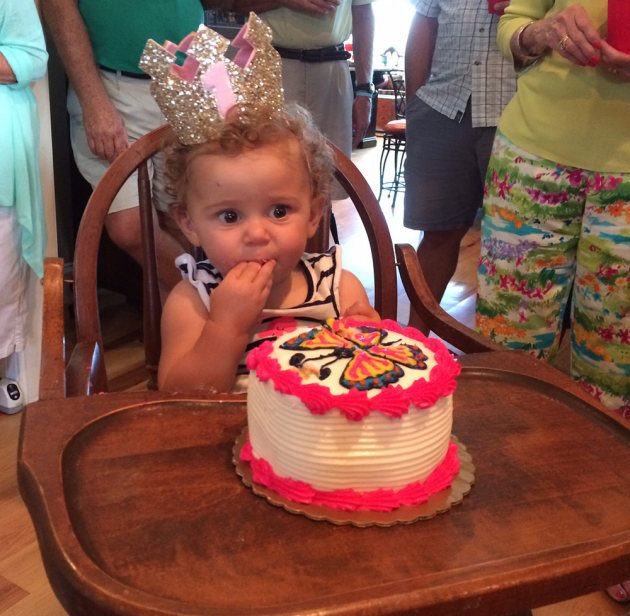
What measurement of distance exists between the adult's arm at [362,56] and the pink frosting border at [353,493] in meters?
1.75

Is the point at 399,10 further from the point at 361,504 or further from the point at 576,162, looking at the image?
the point at 361,504

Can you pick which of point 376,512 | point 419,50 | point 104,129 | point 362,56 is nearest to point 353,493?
point 376,512

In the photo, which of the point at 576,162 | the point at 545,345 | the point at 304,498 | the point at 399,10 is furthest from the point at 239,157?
the point at 399,10

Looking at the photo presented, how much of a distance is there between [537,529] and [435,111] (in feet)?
4.67

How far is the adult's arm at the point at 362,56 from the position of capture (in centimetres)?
225

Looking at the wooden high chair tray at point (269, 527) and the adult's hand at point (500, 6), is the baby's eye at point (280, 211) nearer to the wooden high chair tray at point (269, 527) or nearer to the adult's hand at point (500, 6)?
the wooden high chair tray at point (269, 527)

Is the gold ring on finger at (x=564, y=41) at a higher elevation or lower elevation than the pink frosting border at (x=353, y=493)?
higher

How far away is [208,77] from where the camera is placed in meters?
0.87

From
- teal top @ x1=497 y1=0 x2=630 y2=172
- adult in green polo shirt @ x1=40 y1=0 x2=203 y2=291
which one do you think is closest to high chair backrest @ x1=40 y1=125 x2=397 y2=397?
teal top @ x1=497 y1=0 x2=630 y2=172

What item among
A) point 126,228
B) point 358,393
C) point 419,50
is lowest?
point 126,228

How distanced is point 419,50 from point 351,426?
61.5 inches

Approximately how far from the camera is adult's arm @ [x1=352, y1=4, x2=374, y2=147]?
7.39 ft

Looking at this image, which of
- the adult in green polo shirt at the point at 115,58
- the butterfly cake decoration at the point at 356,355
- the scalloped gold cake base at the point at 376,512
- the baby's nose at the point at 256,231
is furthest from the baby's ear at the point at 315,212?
the adult in green polo shirt at the point at 115,58

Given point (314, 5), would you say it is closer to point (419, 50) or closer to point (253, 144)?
point (419, 50)
